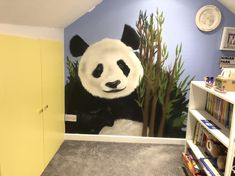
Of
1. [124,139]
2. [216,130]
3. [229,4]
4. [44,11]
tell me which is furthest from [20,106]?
[229,4]

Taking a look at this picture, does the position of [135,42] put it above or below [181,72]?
above

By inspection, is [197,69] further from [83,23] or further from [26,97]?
[26,97]

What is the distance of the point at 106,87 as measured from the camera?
287 centimetres

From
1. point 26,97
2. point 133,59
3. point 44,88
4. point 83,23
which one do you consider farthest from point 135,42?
point 26,97

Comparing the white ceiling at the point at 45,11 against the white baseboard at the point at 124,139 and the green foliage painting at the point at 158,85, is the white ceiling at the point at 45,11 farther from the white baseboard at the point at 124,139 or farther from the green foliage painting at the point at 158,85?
the white baseboard at the point at 124,139

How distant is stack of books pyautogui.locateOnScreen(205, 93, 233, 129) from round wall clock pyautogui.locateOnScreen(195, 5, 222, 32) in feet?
3.17

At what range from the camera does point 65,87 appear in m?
2.90

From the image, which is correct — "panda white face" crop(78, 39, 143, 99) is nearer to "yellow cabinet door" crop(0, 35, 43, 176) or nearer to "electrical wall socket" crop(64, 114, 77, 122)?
"electrical wall socket" crop(64, 114, 77, 122)

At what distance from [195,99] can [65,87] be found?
1.69 meters

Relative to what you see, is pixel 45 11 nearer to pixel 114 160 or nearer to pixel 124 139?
pixel 114 160

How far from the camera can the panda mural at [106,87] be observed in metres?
2.80

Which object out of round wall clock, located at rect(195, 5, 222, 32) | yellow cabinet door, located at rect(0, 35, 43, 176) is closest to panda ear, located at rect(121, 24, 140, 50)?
round wall clock, located at rect(195, 5, 222, 32)

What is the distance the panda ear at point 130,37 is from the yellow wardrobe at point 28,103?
845 millimetres

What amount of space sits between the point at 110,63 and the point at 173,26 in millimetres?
949
